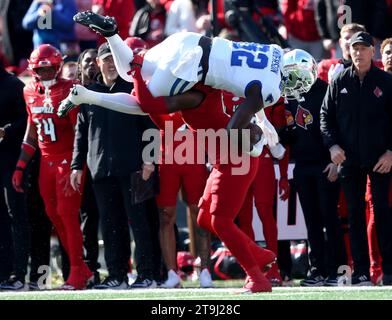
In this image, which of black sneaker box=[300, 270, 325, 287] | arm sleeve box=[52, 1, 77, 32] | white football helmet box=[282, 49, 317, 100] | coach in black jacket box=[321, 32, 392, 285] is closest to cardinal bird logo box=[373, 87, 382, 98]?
coach in black jacket box=[321, 32, 392, 285]

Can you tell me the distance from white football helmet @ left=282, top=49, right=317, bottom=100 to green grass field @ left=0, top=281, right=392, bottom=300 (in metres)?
1.50

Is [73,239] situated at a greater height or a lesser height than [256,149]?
lesser

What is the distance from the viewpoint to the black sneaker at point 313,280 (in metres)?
11.0

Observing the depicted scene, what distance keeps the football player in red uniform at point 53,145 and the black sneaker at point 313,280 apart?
6.23ft

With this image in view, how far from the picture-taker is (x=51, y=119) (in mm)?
11430

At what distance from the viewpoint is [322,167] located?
36.9 feet

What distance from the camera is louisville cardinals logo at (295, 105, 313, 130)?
1130cm

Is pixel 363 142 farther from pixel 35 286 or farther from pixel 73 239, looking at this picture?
pixel 35 286

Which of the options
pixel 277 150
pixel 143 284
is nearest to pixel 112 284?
pixel 143 284

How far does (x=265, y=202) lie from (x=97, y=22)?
3035 millimetres

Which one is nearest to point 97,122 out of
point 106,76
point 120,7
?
point 106,76
